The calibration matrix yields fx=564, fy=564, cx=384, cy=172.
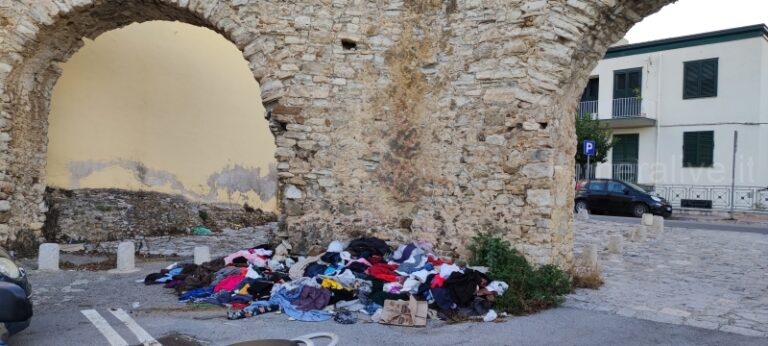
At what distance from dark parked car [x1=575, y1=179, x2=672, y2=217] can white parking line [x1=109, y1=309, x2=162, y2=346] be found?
54.1ft

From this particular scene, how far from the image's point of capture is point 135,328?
15.9 feet

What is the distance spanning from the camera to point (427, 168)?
7.09 meters

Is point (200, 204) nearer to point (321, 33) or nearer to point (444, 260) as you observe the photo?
point (321, 33)

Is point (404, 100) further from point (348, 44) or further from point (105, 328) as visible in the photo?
point (105, 328)

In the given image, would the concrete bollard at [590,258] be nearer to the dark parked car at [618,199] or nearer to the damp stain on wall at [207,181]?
the damp stain on wall at [207,181]

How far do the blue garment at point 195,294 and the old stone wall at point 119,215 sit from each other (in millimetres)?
4632

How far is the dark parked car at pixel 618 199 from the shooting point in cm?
1823

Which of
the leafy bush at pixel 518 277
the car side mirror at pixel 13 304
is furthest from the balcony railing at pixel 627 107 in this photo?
the car side mirror at pixel 13 304

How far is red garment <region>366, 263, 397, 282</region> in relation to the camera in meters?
5.97

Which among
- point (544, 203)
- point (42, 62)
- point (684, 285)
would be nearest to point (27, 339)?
point (544, 203)

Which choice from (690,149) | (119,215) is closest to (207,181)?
(119,215)

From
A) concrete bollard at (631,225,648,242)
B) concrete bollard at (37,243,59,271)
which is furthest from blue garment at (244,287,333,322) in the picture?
concrete bollard at (631,225,648,242)

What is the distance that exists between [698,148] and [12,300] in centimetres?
2253

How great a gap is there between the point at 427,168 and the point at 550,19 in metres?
2.26
